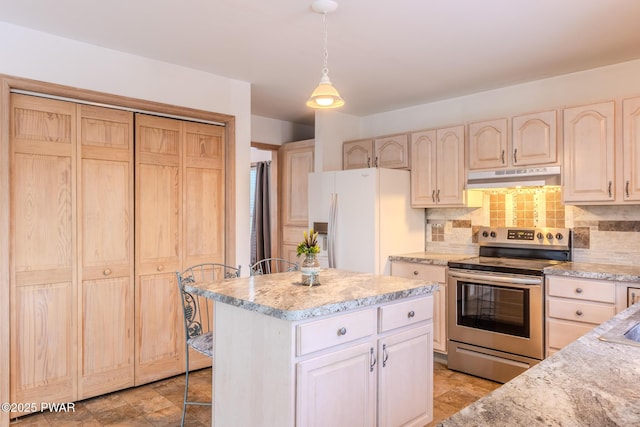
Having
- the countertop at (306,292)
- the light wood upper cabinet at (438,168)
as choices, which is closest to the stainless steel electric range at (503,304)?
the light wood upper cabinet at (438,168)

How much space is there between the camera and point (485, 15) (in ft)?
8.25

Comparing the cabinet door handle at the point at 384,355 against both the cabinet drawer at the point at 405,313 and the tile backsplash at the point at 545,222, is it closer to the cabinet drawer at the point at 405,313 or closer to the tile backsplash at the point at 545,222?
the cabinet drawer at the point at 405,313

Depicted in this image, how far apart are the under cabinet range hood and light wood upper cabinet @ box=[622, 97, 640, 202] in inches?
17.3

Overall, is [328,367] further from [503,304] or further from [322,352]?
[503,304]

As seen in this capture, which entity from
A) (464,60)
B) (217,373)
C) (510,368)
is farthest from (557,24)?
(217,373)

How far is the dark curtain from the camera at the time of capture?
650 centimetres

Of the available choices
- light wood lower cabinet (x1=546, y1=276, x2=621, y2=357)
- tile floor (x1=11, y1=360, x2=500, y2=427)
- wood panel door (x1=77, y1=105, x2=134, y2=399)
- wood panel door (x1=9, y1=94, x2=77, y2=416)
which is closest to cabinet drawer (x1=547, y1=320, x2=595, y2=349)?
light wood lower cabinet (x1=546, y1=276, x2=621, y2=357)

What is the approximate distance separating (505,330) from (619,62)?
225 cm

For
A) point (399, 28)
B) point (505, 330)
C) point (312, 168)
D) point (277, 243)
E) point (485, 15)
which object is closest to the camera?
point (485, 15)

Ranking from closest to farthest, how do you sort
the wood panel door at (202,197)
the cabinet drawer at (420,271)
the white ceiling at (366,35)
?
the white ceiling at (366,35) → the wood panel door at (202,197) → the cabinet drawer at (420,271)

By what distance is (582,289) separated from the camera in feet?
9.84

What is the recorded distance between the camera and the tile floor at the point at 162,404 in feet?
8.92

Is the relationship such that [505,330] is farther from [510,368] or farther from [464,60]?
[464,60]

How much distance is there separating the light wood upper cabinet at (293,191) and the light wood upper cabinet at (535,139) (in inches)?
87.2
